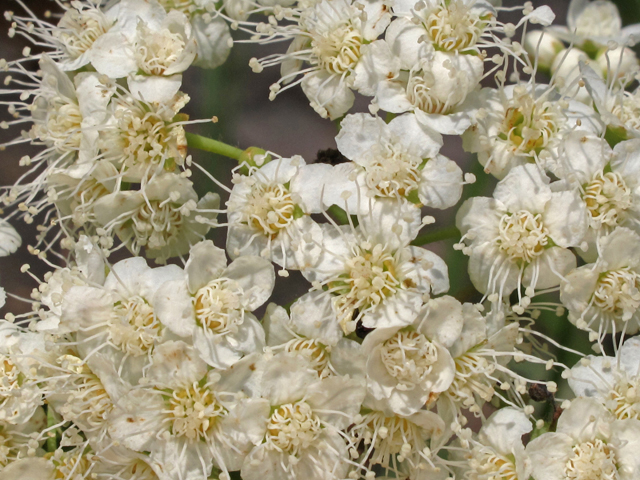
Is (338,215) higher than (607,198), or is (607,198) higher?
(607,198)

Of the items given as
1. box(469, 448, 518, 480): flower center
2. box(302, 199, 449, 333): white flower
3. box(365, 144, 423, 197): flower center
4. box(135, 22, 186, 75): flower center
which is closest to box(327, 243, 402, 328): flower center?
box(302, 199, 449, 333): white flower

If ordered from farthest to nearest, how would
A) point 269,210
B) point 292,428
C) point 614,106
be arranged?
1. point 614,106
2. point 269,210
3. point 292,428

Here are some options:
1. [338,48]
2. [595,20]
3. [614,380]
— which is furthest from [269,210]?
[595,20]

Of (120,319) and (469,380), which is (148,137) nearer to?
(120,319)

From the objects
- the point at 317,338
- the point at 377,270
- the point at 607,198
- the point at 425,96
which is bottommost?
the point at 317,338

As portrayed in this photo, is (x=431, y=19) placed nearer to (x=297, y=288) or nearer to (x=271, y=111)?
(x=297, y=288)

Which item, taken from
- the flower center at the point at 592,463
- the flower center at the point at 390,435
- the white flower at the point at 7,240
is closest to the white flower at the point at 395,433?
the flower center at the point at 390,435

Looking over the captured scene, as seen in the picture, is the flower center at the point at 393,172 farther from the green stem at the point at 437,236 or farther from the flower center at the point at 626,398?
the flower center at the point at 626,398
